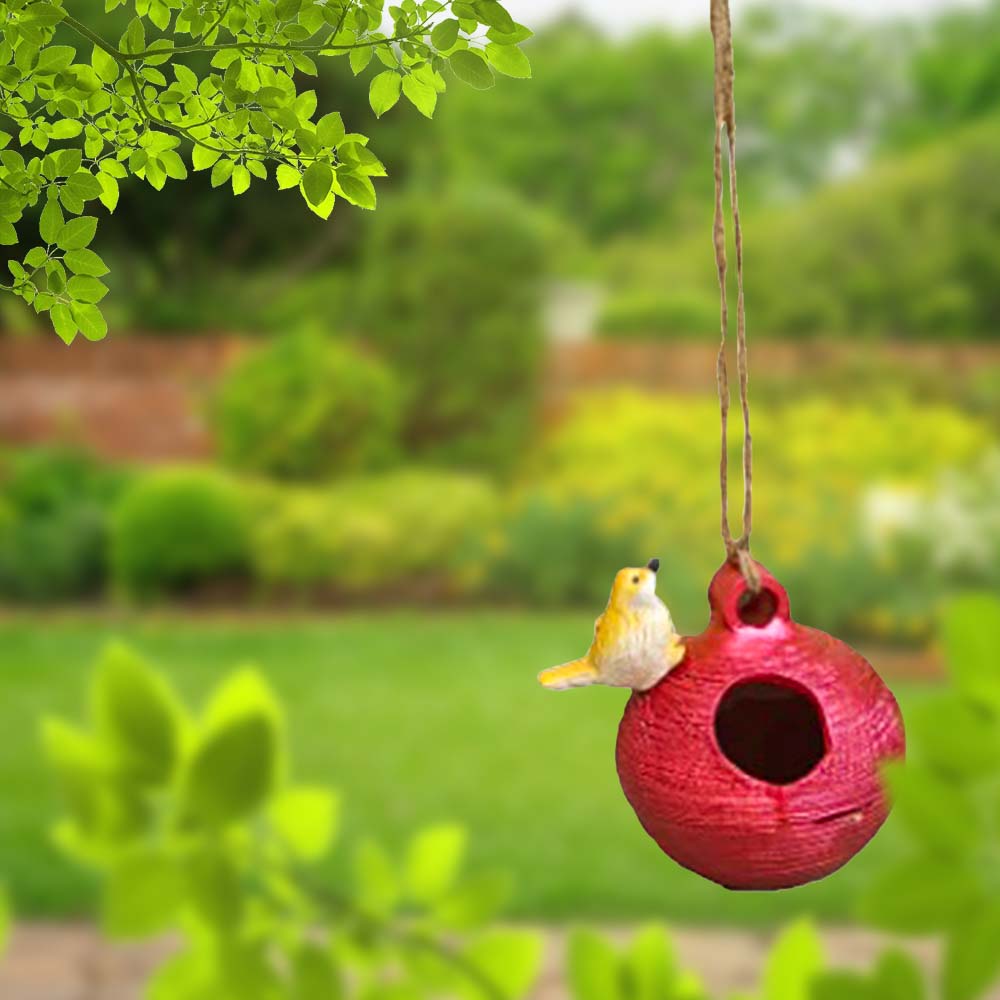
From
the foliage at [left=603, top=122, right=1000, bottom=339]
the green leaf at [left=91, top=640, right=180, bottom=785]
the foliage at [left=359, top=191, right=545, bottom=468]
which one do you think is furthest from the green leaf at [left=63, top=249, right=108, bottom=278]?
the foliage at [left=603, top=122, right=1000, bottom=339]

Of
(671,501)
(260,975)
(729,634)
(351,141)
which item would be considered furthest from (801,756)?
(671,501)

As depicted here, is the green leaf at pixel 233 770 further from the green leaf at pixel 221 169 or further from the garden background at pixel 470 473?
the garden background at pixel 470 473

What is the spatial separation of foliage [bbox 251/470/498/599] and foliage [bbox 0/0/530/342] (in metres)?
5.85

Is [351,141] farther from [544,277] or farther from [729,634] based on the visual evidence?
[544,277]

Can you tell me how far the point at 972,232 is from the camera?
29.6ft

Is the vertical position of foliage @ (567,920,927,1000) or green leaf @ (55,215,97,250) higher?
green leaf @ (55,215,97,250)

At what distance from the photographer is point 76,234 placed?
693mm

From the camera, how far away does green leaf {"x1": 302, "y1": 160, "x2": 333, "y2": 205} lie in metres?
0.69

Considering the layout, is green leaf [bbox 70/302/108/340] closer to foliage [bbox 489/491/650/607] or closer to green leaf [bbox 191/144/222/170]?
green leaf [bbox 191/144/222/170]

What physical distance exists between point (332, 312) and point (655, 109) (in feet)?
17.8

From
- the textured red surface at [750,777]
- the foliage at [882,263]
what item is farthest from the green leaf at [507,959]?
the foliage at [882,263]

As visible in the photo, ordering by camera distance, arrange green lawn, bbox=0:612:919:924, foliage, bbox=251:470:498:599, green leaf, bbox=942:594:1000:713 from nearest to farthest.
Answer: green leaf, bbox=942:594:1000:713 < green lawn, bbox=0:612:919:924 < foliage, bbox=251:470:498:599

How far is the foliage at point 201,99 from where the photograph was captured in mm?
680

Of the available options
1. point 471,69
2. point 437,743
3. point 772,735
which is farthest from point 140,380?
point 471,69
